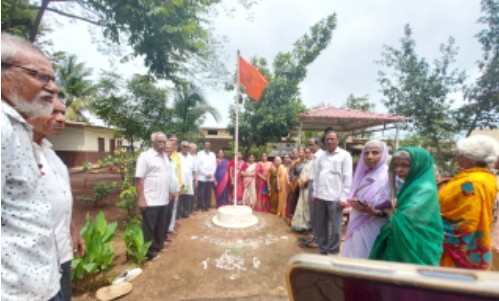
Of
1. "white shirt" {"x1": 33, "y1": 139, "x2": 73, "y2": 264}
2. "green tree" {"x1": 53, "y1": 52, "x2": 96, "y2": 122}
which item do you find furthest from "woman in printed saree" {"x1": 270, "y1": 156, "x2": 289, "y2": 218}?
"green tree" {"x1": 53, "y1": 52, "x2": 96, "y2": 122}

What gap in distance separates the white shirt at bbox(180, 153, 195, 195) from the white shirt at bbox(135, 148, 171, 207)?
2.01 meters

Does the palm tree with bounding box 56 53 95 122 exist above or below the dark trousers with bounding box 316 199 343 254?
above

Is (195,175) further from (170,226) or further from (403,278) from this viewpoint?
(403,278)

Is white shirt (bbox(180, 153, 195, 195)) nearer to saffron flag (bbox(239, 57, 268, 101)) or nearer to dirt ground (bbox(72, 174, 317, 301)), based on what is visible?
dirt ground (bbox(72, 174, 317, 301))

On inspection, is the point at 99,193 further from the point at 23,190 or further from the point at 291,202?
the point at 23,190

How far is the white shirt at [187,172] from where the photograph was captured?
5861mm

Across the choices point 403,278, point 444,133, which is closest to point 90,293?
point 403,278

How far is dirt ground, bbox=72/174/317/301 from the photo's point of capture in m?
3.05

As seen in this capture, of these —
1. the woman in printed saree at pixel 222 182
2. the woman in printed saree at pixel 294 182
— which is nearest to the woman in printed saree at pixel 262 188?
the woman in printed saree at pixel 222 182

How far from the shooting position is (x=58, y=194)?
154cm

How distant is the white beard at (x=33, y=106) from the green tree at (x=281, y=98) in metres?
10.4

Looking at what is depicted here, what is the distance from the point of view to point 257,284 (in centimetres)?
329

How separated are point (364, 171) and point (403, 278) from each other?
222cm

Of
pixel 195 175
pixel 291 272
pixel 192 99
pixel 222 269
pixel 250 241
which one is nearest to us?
pixel 291 272
